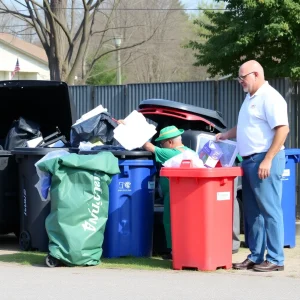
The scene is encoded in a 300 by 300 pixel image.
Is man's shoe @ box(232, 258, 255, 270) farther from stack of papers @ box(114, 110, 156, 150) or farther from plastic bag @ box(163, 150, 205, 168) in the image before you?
stack of papers @ box(114, 110, 156, 150)

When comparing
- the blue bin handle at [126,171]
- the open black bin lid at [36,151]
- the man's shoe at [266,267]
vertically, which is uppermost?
the open black bin lid at [36,151]

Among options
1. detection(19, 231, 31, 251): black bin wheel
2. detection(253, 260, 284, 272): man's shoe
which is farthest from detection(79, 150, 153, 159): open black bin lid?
detection(253, 260, 284, 272): man's shoe

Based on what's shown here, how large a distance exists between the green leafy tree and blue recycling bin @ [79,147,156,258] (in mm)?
6252

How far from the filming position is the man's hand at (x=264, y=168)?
285 inches

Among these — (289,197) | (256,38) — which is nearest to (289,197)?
(289,197)

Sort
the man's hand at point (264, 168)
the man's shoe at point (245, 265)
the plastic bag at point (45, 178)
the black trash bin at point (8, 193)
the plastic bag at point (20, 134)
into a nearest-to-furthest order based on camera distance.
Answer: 1. the man's hand at point (264, 168)
2. the man's shoe at point (245, 265)
3. the plastic bag at point (45, 178)
4. the black trash bin at point (8, 193)
5. the plastic bag at point (20, 134)

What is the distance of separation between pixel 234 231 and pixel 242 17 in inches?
284

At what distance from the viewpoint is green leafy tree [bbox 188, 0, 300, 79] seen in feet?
45.3

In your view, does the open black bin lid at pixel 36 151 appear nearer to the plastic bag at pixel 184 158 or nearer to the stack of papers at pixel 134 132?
the stack of papers at pixel 134 132

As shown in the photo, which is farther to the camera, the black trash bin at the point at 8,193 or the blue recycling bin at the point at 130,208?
the black trash bin at the point at 8,193

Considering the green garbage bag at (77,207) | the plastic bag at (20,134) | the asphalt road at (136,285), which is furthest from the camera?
the plastic bag at (20,134)

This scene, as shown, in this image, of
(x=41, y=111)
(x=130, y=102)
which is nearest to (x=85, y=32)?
(x=130, y=102)

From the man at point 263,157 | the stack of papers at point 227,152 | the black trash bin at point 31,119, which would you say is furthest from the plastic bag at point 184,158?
the black trash bin at point 31,119

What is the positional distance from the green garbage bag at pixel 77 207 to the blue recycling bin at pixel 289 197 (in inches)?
88.4
